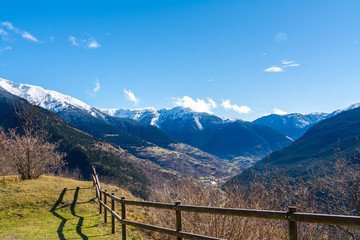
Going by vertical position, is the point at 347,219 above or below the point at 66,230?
above

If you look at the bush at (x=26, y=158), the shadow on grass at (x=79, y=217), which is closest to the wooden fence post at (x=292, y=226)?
the shadow on grass at (x=79, y=217)

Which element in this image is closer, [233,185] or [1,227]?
[233,185]

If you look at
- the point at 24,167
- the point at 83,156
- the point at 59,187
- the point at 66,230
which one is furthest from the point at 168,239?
the point at 83,156

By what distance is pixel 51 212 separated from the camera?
12422mm

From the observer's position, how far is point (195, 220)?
7258mm

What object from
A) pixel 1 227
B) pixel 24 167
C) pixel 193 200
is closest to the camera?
pixel 193 200

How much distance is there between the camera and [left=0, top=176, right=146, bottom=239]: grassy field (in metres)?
9.02

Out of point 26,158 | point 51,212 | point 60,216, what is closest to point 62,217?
point 60,216

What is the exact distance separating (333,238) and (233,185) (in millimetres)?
8828

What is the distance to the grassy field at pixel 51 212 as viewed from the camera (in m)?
9.02

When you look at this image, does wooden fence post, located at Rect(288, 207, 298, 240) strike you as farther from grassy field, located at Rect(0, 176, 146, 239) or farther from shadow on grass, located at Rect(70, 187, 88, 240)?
shadow on grass, located at Rect(70, 187, 88, 240)

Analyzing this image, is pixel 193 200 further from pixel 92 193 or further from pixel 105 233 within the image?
pixel 92 193

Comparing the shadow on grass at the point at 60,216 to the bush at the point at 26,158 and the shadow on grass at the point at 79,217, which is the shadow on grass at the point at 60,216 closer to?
the shadow on grass at the point at 79,217

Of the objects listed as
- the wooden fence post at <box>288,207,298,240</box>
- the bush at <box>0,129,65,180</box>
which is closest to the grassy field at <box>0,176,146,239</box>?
the bush at <box>0,129,65,180</box>
